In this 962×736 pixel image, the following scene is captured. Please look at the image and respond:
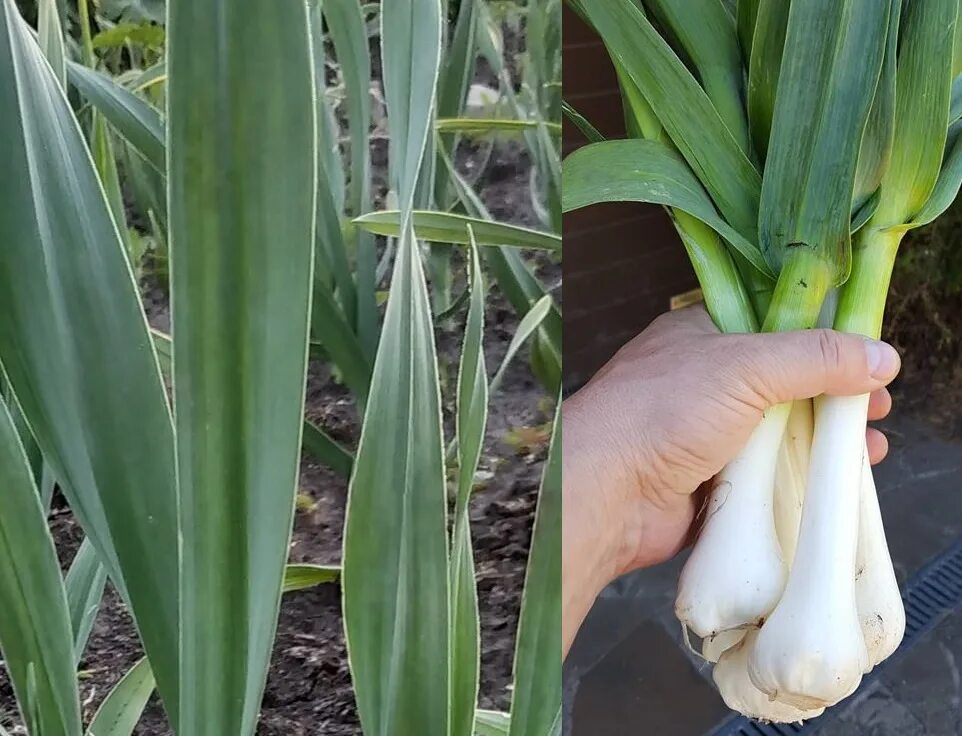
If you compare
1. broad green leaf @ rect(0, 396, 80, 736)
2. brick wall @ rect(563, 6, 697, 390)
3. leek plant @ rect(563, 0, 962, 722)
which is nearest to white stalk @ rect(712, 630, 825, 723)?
leek plant @ rect(563, 0, 962, 722)

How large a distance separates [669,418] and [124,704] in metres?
0.55

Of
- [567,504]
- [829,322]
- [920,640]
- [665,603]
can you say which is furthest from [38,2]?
[920,640]

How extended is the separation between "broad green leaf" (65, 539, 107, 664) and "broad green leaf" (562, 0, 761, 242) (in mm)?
551

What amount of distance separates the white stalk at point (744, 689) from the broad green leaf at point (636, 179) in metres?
0.40

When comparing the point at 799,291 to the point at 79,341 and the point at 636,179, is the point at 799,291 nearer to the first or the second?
the point at 636,179

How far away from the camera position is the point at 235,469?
20.1 inches

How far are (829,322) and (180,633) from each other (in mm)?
642

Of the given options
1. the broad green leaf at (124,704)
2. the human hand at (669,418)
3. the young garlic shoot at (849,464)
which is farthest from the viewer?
the human hand at (669,418)

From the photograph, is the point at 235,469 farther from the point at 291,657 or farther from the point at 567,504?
the point at 567,504

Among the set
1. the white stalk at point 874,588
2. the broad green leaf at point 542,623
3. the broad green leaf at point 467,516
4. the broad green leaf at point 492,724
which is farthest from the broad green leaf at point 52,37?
the white stalk at point 874,588

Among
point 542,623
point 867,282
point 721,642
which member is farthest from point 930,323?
point 542,623

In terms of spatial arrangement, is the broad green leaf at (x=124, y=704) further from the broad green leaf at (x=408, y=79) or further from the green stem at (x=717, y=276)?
the green stem at (x=717, y=276)

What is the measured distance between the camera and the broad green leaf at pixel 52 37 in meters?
0.47

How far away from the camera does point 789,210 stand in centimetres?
70
